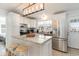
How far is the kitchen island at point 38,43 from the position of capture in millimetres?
1700

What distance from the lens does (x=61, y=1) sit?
1648 mm

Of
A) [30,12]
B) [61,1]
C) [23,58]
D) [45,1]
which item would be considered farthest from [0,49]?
[61,1]

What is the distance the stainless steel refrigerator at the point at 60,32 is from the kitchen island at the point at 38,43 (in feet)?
0.36

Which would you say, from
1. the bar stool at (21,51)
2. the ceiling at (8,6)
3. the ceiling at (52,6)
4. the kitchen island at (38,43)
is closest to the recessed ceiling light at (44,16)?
the ceiling at (52,6)

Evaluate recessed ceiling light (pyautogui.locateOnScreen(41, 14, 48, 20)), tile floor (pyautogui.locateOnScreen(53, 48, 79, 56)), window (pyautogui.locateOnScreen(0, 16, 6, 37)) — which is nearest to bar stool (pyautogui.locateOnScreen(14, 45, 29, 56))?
window (pyautogui.locateOnScreen(0, 16, 6, 37))

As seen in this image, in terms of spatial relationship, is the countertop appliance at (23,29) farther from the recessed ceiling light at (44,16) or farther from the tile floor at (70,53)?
the tile floor at (70,53)

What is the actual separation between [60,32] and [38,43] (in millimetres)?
452

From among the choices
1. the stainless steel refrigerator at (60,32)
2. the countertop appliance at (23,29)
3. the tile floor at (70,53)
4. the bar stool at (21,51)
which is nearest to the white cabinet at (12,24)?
the countertop appliance at (23,29)

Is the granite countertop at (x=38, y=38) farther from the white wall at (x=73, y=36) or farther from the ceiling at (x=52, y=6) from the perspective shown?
the ceiling at (x=52, y=6)

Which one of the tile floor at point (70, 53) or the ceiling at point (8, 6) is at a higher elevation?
the ceiling at point (8, 6)

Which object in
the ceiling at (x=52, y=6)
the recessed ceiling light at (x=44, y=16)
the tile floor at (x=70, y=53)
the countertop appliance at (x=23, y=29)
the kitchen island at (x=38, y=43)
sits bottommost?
the tile floor at (x=70, y=53)

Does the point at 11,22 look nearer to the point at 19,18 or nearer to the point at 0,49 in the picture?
the point at 19,18

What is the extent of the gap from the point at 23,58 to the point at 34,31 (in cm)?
52

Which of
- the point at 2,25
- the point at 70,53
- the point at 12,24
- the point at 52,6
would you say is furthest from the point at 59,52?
the point at 2,25
